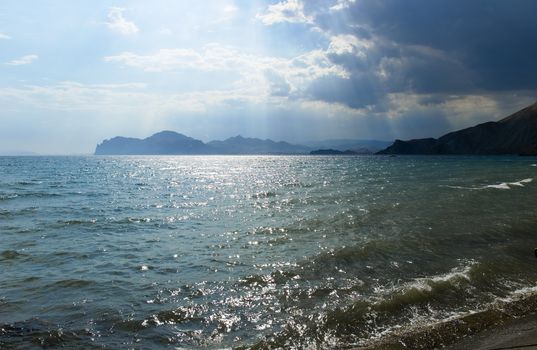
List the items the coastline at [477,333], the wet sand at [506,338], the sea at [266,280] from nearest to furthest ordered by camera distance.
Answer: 1. the wet sand at [506,338]
2. the coastline at [477,333]
3. the sea at [266,280]

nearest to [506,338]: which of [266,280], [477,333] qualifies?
[477,333]

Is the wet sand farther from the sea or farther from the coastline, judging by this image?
the sea

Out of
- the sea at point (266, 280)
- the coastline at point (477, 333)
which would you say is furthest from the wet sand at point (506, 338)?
the sea at point (266, 280)

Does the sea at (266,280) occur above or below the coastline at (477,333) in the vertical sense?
below

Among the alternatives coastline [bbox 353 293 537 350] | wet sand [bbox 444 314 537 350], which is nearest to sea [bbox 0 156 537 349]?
coastline [bbox 353 293 537 350]

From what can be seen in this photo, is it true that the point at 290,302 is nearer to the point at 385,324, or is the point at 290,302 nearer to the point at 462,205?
the point at 385,324

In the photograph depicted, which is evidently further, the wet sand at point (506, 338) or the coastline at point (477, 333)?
the coastline at point (477, 333)

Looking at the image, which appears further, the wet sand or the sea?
the sea

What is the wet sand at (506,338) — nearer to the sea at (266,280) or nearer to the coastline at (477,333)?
the coastline at (477,333)

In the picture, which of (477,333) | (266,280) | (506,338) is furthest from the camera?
(266,280)

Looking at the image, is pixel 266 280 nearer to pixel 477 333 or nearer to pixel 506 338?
pixel 477 333

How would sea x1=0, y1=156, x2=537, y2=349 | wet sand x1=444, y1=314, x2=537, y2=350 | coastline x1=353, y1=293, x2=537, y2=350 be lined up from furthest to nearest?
sea x1=0, y1=156, x2=537, y2=349 < coastline x1=353, y1=293, x2=537, y2=350 < wet sand x1=444, y1=314, x2=537, y2=350

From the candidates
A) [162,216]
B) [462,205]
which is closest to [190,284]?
[162,216]

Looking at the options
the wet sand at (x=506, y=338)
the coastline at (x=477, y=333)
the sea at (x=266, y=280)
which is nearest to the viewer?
the wet sand at (x=506, y=338)
